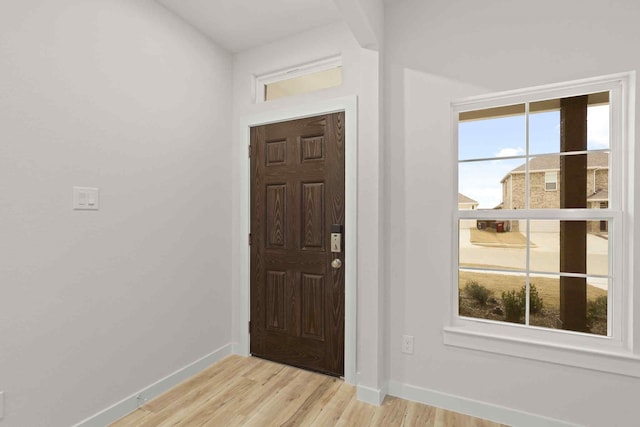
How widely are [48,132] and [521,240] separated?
9.28ft

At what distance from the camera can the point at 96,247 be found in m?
1.84

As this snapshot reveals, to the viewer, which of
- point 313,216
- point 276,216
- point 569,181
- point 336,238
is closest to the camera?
point 569,181

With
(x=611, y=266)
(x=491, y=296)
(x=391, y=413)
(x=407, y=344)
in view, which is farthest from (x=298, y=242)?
(x=611, y=266)

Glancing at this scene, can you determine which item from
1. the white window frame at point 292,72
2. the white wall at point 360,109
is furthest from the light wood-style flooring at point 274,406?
the white window frame at point 292,72

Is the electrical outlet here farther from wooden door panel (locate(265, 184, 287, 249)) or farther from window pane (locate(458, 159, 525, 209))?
wooden door panel (locate(265, 184, 287, 249))

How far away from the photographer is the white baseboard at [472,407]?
1777mm

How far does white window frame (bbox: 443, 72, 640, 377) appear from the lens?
163cm

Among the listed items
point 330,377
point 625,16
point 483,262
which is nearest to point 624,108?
point 625,16

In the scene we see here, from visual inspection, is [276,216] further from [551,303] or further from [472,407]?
[551,303]

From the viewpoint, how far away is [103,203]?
1.88 m

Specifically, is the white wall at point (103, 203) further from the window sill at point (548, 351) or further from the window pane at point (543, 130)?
the window pane at point (543, 130)

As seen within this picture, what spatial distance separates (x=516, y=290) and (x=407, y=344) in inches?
31.9

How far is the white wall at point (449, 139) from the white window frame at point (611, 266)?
0.06 meters

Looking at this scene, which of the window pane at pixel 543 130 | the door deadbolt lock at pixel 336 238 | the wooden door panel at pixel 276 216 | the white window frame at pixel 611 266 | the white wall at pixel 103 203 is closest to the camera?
the white wall at pixel 103 203
